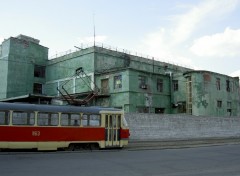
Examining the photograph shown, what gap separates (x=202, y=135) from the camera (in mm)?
31984

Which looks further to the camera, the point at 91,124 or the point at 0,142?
the point at 91,124

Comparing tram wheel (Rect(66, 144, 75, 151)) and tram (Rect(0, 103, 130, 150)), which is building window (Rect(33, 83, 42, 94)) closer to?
tram (Rect(0, 103, 130, 150))

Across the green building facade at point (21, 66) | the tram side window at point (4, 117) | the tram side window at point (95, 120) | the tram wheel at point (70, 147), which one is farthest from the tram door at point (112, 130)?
the green building facade at point (21, 66)

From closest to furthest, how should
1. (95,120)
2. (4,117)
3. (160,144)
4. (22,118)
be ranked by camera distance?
(4,117)
(22,118)
(95,120)
(160,144)

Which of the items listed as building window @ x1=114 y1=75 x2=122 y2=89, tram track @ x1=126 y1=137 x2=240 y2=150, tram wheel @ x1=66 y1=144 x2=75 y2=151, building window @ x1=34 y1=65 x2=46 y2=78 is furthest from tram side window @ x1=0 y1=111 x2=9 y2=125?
building window @ x1=34 y1=65 x2=46 y2=78

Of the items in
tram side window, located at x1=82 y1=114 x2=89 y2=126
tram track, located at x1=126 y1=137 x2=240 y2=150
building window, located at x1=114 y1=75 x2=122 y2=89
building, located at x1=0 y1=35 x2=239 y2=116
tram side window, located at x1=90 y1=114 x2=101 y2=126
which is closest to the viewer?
tram side window, located at x1=82 y1=114 x2=89 y2=126

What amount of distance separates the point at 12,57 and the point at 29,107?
3145 centimetres

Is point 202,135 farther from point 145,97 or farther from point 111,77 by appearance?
point 111,77

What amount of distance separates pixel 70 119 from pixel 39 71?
110 ft

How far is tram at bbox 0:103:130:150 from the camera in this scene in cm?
1736

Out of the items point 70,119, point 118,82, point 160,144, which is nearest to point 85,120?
point 70,119

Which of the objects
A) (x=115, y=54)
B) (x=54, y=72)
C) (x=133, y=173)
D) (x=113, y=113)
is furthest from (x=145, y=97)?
(x=133, y=173)

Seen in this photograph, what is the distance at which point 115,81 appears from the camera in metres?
39.9

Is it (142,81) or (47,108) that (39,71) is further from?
(47,108)
